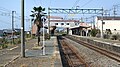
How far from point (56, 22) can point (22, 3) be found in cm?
9942

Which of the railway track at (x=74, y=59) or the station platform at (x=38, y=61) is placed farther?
the railway track at (x=74, y=59)

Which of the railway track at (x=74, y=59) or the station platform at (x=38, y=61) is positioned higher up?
the station platform at (x=38, y=61)

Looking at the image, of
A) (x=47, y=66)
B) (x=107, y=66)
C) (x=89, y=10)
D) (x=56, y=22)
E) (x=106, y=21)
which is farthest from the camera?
(x=56, y=22)

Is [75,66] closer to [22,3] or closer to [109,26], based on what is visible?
[22,3]

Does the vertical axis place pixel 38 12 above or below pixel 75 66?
above

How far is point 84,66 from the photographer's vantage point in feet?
52.6

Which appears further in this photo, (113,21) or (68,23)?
(68,23)

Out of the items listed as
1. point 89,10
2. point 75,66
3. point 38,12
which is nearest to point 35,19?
point 38,12

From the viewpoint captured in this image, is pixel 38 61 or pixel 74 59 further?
pixel 74 59

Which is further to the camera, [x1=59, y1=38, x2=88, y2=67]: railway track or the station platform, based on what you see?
[x1=59, y1=38, x2=88, y2=67]: railway track

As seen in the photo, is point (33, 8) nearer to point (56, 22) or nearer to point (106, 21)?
point (106, 21)

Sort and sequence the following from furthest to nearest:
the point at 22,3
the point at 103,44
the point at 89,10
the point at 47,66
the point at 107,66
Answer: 1. the point at 89,10
2. the point at 103,44
3. the point at 22,3
4. the point at 107,66
5. the point at 47,66

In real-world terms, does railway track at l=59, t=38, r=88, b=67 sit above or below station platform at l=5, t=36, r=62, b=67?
below

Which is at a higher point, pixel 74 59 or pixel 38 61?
pixel 38 61
